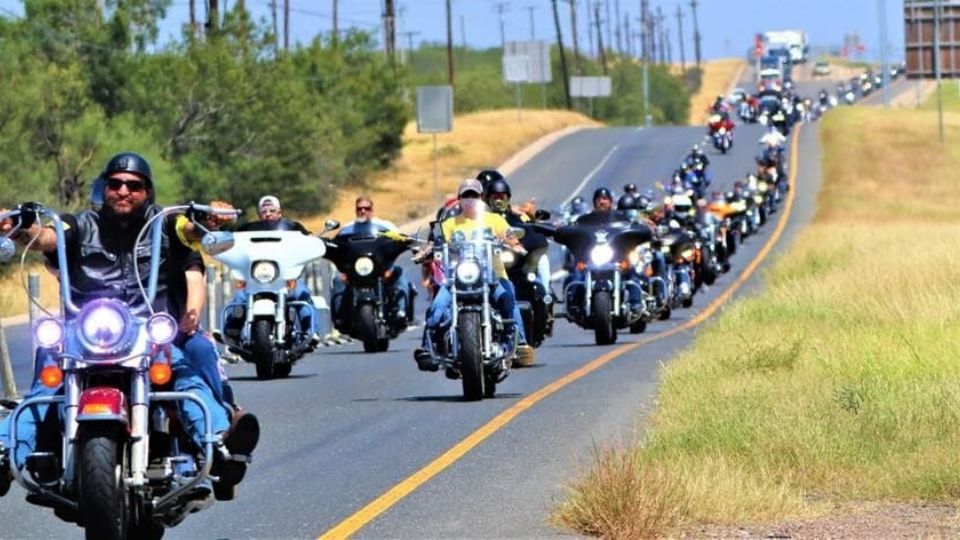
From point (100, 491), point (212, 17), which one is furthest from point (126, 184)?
point (212, 17)

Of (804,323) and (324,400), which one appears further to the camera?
(804,323)

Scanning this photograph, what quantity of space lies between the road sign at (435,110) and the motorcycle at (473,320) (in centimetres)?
4786

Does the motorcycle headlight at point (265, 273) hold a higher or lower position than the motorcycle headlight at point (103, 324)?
lower

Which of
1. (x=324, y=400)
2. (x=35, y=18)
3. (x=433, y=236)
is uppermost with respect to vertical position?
(x=35, y=18)

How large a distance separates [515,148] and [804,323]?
238 feet

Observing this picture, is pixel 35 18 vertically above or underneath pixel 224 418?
above

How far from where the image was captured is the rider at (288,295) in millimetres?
22500

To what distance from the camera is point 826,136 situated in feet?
318

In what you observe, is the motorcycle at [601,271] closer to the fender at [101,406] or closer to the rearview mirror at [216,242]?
the rearview mirror at [216,242]

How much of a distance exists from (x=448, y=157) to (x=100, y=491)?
82.7 meters

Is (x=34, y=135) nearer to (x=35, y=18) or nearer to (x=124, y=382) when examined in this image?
(x=35, y=18)

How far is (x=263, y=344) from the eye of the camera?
2206 centimetres

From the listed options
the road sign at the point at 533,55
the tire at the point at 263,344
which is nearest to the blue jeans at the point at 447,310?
the tire at the point at 263,344

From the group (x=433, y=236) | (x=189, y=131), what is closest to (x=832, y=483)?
(x=433, y=236)
